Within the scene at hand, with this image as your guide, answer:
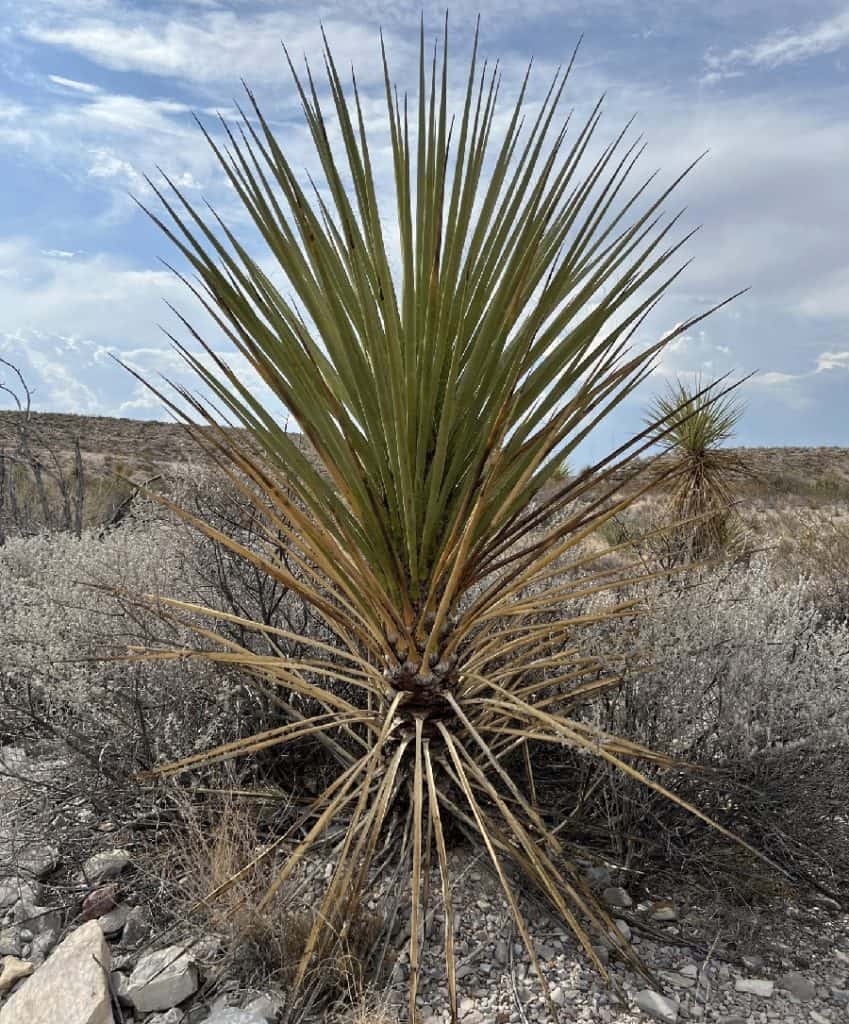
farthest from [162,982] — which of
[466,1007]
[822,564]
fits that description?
[822,564]

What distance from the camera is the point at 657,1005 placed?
8.18 feet

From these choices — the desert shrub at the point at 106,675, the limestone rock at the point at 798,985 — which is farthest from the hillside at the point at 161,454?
the limestone rock at the point at 798,985

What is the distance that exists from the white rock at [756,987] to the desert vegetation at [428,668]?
30cm

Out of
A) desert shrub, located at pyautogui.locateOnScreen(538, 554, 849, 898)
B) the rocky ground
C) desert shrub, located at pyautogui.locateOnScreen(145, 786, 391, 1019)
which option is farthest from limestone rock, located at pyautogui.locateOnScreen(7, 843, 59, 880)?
desert shrub, located at pyautogui.locateOnScreen(538, 554, 849, 898)

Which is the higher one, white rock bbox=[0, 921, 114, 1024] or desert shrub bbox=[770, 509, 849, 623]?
desert shrub bbox=[770, 509, 849, 623]

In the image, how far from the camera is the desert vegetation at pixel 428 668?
7.90ft

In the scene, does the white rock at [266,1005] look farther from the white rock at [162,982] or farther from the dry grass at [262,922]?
the white rock at [162,982]

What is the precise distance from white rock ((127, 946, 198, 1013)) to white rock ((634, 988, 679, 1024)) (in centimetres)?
135

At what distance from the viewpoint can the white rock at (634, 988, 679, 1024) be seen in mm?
2465

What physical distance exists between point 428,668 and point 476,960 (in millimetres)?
920

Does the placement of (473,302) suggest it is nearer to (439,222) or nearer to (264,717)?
(439,222)

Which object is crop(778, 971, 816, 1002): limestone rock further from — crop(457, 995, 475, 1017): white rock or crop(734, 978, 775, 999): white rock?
crop(457, 995, 475, 1017): white rock

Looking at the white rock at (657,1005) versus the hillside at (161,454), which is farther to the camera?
the hillside at (161,454)

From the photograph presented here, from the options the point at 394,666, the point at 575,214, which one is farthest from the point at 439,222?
the point at 394,666
